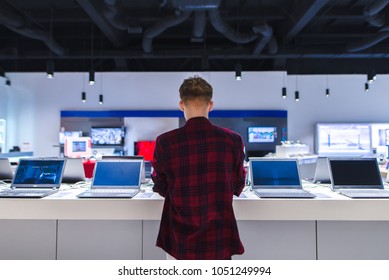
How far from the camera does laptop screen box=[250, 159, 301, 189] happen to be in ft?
7.81

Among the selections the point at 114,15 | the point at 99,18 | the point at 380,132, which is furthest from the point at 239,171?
the point at 380,132

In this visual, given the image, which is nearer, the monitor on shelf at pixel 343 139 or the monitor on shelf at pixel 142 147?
the monitor on shelf at pixel 142 147

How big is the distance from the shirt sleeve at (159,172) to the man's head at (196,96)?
24 centimetres

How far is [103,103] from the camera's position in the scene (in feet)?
26.9

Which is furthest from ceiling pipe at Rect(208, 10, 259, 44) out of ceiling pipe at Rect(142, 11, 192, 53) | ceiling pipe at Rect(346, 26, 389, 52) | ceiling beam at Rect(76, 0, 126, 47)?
ceiling pipe at Rect(346, 26, 389, 52)

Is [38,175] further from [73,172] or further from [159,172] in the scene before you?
[159,172]

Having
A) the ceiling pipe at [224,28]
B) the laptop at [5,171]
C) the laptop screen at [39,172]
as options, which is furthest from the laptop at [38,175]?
the ceiling pipe at [224,28]

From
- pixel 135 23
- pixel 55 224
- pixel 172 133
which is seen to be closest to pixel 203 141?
pixel 172 133

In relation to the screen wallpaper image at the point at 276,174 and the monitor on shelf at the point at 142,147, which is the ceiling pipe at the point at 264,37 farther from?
the screen wallpaper image at the point at 276,174

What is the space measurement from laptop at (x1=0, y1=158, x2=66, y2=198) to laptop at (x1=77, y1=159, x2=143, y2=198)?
0.35 meters

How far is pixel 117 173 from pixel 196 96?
4.14 feet

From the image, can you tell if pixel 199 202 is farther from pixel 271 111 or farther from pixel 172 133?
pixel 271 111

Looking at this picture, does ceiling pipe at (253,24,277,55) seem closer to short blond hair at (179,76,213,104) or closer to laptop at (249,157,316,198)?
laptop at (249,157,316,198)

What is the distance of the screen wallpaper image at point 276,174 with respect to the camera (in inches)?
93.9
